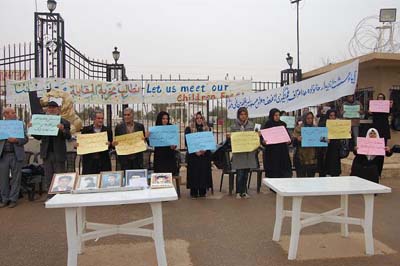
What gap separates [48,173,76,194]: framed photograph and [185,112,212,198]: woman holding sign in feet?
11.0

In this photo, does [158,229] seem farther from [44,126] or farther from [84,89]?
[84,89]

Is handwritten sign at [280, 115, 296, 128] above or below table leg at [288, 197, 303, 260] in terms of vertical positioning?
above

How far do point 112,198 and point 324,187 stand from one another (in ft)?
7.79

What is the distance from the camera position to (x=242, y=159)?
7508 millimetres

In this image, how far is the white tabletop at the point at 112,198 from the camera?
12.2ft

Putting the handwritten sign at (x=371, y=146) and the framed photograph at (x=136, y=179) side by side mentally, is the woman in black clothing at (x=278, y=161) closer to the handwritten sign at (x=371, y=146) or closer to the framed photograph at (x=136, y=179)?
the handwritten sign at (x=371, y=146)

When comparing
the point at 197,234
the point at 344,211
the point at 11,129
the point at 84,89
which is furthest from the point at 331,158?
the point at 11,129

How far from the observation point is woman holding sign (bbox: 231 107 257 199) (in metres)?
7.46

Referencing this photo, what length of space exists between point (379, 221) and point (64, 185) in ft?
14.9

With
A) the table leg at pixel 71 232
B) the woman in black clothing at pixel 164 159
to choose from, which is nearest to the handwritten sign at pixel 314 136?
the woman in black clothing at pixel 164 159

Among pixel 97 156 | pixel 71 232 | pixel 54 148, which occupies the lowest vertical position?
pixel 71 232

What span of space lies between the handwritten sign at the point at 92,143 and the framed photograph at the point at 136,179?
201 cm

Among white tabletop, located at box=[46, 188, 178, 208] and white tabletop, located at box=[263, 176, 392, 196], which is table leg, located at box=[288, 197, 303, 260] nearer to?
white tabletop, located at box=[263, 176, 392, 196]

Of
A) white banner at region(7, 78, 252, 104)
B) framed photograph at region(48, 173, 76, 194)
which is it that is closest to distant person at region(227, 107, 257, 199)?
white banner at region(7, 78, 252, 104)
